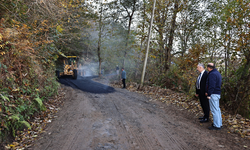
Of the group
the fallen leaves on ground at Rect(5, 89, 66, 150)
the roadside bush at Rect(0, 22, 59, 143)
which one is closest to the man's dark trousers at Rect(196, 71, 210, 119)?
the fallen leaves on ground at Rect(5, 89, 66, 150)

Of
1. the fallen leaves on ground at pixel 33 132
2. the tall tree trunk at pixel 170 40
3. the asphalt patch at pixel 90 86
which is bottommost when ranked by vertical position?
the fallen leaves on ground at pixel 33 132

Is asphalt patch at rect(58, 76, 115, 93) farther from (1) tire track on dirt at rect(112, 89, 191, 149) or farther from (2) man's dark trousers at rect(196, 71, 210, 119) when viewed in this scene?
(2) man's dark trousers at rect(196, 71, 210, 119)

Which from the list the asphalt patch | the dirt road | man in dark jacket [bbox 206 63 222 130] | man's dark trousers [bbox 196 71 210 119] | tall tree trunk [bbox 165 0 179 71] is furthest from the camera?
tall tree trunk [bbox 165 0 179 71]

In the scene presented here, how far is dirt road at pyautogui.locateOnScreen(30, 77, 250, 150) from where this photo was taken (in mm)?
3518

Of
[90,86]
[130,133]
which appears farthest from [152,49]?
[130,133]

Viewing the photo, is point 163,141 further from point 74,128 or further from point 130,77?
point 130,77

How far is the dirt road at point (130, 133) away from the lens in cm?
352

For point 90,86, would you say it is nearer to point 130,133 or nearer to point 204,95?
point 130,133

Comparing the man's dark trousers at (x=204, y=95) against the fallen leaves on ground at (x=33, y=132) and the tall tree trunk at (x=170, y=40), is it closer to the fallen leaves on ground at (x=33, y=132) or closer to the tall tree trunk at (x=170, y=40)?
the fallen leaves on ground at (x=33, y=132)

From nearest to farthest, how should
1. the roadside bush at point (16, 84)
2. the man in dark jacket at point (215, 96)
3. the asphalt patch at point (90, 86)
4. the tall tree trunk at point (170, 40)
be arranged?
the roadside bush at point (16, 84)
the man in dark jacket at point (215, 96)
the asphalt patch at point (90, 86)
the tall tree trunk at point (170, 40)

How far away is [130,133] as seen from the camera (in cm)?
412

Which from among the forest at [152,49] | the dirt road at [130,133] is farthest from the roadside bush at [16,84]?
the dirt road at [130,133]

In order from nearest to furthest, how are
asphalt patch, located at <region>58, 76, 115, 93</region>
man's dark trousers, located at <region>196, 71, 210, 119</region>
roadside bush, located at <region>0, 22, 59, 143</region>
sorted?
1. roadside bush, located at <region>0, 22, 59, 143</region>
2. man's dark trousers, located at <region>196, 71, 210, 119</region>
3. asphalt patch, located at <region>58, 76, 115, 93</region>

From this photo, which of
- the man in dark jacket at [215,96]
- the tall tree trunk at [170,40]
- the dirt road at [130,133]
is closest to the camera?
the dirt road at [130,133]
